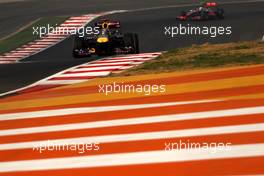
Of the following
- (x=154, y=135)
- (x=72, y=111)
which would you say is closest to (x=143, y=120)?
(x=154, y=135)

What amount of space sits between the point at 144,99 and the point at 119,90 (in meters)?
1.05

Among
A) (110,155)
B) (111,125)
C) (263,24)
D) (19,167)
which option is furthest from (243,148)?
(263,24)

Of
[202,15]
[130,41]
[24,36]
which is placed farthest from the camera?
[202,15]

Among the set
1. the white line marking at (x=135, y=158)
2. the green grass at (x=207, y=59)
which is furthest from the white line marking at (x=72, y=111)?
the green grass at (x=207, y=59)

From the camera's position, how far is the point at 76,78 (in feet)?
42.9

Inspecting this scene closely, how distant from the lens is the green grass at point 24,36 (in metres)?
28.7

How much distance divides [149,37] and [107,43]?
28.4ft

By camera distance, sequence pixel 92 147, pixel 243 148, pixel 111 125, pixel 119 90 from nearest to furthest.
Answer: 1. pixel 243 148
2. pixel 92 147
3. pixel 111 125
4. pixel 119 90

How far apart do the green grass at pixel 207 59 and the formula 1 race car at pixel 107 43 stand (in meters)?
4.44

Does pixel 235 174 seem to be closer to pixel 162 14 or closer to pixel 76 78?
pixel 76 78

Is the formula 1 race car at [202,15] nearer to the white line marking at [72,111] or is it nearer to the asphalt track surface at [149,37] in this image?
the asphalt track surface at [149,37]

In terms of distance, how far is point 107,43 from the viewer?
763 inches

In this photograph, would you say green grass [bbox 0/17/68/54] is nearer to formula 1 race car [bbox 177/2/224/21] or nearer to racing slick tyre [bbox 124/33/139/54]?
formula 1 race car [bbox 177/2/224/21]

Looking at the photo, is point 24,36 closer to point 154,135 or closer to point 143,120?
point 143,120
